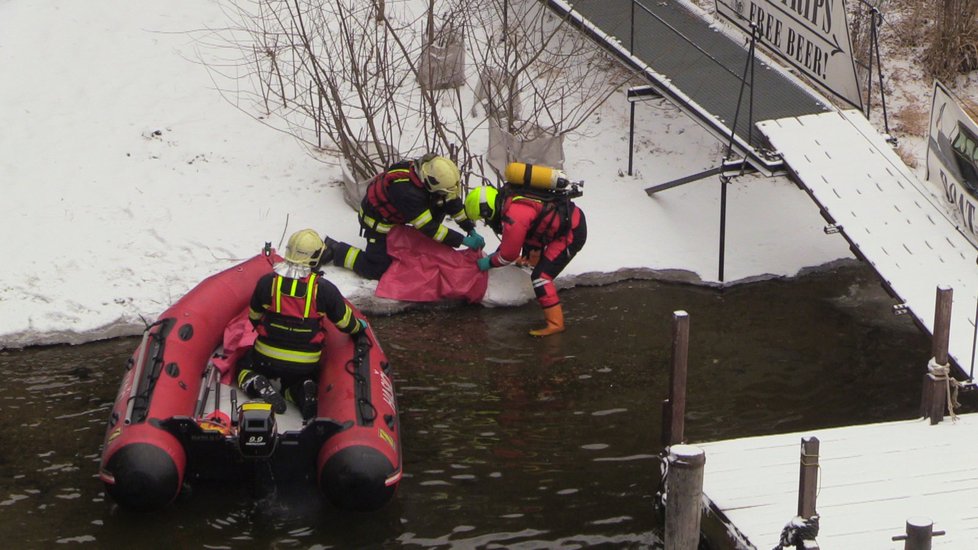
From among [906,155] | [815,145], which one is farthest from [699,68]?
[906,155]

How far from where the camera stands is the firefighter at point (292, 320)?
315 inches

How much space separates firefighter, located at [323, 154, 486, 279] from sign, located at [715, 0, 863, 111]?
2.98 metres

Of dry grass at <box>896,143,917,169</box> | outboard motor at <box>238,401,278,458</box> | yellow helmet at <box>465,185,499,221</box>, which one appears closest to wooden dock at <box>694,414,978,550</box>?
outboard motor at <box>238,401,278,458</box>

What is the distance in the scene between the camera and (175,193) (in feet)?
37.6

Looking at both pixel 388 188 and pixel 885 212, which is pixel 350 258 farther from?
pixel 885 212

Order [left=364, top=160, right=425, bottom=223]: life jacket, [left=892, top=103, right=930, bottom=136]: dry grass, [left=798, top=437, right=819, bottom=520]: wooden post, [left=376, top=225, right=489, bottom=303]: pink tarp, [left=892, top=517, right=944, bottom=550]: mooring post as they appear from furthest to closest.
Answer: [left=892, top=103, right=930, bottom=136]: dry grass
[left=376, top=225, right=489, bottom=303]: pink tarp
[left=364, top=160, right=425, bottom=223]: life jacket
[left=798, top=437, right=819, bottom=520]: wooden post
[left=892, top=517, right=944, bottom=550]: mooring post

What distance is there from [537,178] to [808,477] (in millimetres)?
4248

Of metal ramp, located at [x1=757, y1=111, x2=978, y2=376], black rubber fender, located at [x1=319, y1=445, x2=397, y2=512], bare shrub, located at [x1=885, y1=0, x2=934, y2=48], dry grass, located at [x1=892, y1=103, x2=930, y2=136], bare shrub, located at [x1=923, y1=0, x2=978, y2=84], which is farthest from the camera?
bare shrub, located at [x1=885, y1=0, x2=934, y2=48]

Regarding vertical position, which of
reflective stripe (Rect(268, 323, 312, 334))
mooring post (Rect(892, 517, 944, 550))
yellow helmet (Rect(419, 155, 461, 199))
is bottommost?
mooring post (Rect(892, 517, 944, 550))

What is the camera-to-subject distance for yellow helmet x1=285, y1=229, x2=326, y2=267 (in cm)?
800

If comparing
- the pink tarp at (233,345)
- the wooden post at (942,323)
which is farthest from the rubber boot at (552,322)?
the wooden post at (942,323)

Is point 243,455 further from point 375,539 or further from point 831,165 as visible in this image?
point 831,165

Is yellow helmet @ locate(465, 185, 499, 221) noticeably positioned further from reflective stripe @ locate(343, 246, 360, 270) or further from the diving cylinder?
reflective stripe @ locate(343, 246, 360, 270)

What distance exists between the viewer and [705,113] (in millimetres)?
11250
